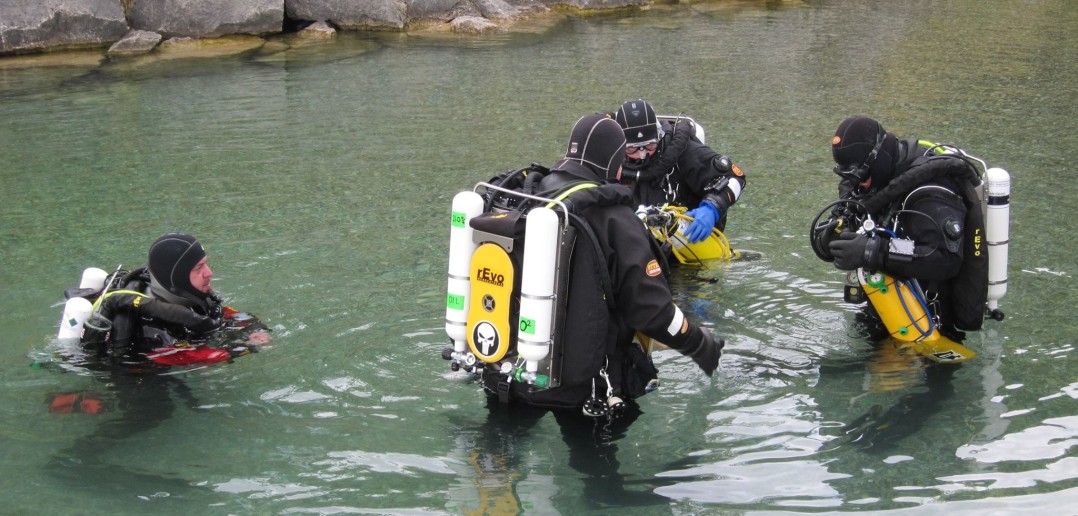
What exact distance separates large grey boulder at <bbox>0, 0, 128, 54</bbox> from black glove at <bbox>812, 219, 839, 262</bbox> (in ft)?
42.8

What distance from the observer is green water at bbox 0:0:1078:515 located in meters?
4.36

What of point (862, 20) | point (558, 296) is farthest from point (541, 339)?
point (862, 20)

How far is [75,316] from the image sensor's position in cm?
496

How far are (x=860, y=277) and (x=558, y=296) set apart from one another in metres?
2.13

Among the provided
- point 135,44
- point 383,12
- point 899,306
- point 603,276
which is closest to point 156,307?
point 603,276

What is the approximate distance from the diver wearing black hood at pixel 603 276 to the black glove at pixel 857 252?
1.34 meters

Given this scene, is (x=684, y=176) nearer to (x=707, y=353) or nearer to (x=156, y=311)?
(x=707, y=353)

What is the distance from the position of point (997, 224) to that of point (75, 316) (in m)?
4.66

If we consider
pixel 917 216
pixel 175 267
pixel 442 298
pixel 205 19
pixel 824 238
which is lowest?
pixel 442 298

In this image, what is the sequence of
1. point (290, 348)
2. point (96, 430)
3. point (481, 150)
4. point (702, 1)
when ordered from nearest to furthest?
point (96, 430) → point (290, 348) → point (481, 150) → point (702, 1)

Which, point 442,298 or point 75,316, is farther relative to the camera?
point 442,298

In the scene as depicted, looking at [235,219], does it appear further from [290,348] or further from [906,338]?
[906,338]

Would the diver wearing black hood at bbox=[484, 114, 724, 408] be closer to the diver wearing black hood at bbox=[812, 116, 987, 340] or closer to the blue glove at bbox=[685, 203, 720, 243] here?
the diver wearing black hood at bbox=[812, 116, 987, 340]

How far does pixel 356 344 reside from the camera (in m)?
5.90
